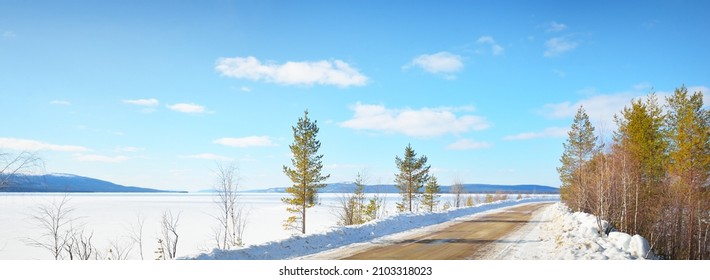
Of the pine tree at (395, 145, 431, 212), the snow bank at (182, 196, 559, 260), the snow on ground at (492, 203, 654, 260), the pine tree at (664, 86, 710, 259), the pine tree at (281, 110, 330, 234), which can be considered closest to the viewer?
the snow bank at (182, 196, 559, 260)

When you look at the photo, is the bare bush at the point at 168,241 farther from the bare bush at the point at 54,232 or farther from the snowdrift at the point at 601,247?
the snowdrift at the point at 601,247

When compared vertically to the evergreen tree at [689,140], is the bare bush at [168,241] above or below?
below

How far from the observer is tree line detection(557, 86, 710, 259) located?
2317 centimetres

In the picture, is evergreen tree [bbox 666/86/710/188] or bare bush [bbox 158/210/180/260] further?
evergreen tree [bbox 666/86/710/188]

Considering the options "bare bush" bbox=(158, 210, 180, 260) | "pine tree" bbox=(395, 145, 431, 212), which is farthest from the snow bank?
"pine tree" bbox=(395, 145, 431, 212)

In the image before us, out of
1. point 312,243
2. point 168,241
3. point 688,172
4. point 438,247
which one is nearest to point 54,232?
point 168,241

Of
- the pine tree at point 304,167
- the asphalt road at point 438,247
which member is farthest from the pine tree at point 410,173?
the asphalt road at point 438,247

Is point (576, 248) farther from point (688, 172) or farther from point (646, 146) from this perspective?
point (646, 146)

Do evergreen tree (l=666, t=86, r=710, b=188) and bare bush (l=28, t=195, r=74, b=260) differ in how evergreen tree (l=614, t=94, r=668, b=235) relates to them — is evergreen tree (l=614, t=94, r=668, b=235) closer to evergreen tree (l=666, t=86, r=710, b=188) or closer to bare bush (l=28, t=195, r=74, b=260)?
evergreen tree (l=666, t=86, r=710, b=188)

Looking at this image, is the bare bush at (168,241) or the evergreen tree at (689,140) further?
the evergreen tree at (689,140)

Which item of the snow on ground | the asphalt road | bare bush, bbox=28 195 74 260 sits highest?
the snow on ground

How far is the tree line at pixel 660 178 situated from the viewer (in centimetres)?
2317

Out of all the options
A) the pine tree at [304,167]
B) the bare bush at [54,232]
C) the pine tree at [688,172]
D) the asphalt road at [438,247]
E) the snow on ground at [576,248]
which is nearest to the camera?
the snow on ground at [576,248]
